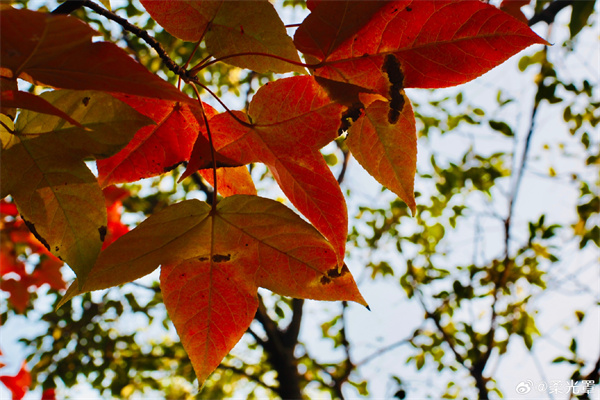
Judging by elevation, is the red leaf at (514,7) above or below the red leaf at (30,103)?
above

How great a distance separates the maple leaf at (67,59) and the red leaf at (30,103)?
0.02m

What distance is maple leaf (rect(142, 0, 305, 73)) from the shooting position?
0.52 metres

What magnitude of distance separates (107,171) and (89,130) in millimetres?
121

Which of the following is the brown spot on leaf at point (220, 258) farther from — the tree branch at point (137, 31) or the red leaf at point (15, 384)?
the red leaf at point (15, 384)

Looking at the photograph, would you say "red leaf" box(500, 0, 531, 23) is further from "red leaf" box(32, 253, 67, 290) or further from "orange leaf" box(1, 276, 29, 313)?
"orange leaf" box(1, 276, 29, 313)

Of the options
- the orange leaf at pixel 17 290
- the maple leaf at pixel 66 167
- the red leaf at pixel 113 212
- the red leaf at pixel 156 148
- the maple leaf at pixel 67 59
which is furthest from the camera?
the orange leaf at pixel 17 290

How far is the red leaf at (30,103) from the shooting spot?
1.19 feet

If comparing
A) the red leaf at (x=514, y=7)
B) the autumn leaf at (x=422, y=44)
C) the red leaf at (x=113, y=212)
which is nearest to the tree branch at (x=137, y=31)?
the autumn leaf at (x=422, y=44)

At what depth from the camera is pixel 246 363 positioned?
11.0 ft

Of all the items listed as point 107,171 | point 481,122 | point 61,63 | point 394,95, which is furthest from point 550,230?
point 61,63

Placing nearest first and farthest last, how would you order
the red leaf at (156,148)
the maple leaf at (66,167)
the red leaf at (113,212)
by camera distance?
the maple leaf at (66,167) < the red leaf at (156,148) < the red leaf at (113,212)

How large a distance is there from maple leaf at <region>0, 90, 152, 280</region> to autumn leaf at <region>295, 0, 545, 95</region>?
22 centimetres

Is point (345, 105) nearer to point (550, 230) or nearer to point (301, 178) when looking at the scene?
point (301, 178)

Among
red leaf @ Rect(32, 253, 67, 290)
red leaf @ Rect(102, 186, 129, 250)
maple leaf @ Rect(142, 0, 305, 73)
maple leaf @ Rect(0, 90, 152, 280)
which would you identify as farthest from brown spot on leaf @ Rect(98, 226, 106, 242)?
red leaf @ Rect(32, 253, 67, 290)
